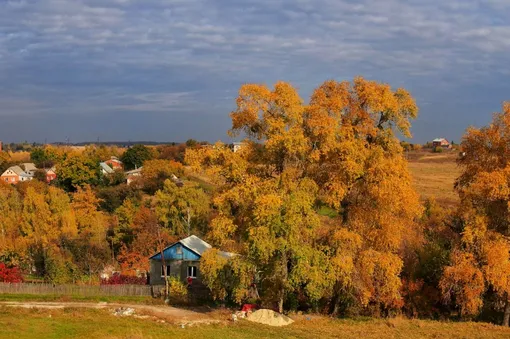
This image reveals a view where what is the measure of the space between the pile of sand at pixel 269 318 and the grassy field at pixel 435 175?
34221 mm

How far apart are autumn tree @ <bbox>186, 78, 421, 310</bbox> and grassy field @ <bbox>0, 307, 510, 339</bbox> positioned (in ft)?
6.05

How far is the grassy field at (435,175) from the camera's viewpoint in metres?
78.2

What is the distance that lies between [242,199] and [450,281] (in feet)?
39.6

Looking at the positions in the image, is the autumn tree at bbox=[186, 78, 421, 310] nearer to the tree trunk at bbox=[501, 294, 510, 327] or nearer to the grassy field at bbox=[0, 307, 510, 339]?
the grassy field at bbox=[0, 307, 510, 339]

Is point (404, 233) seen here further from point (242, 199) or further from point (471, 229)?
point (242, 199)

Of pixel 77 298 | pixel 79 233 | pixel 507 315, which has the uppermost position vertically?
pixel 79 233

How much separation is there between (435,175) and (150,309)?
262 feet

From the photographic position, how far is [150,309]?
107 ft

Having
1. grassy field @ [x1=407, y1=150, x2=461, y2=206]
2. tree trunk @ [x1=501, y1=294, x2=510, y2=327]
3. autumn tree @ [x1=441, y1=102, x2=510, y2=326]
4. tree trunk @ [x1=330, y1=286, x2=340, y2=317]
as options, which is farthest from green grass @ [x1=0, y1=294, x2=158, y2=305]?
grassy field @ [x1=407, y1=150, x2=461, y2=206]

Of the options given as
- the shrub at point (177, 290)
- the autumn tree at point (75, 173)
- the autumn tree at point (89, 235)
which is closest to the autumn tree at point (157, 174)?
the autumn tree at point (75, 173)

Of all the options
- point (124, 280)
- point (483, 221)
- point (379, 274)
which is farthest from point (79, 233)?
point (483, 221)

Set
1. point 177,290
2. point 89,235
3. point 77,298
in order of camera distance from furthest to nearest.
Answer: point 89,235 < point 77,298 < point 177,290

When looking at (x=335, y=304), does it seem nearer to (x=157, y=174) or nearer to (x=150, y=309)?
(x=150, y=309)

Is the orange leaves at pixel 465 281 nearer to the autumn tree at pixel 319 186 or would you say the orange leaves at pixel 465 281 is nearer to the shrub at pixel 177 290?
the autumn tree at pixel 319 186
